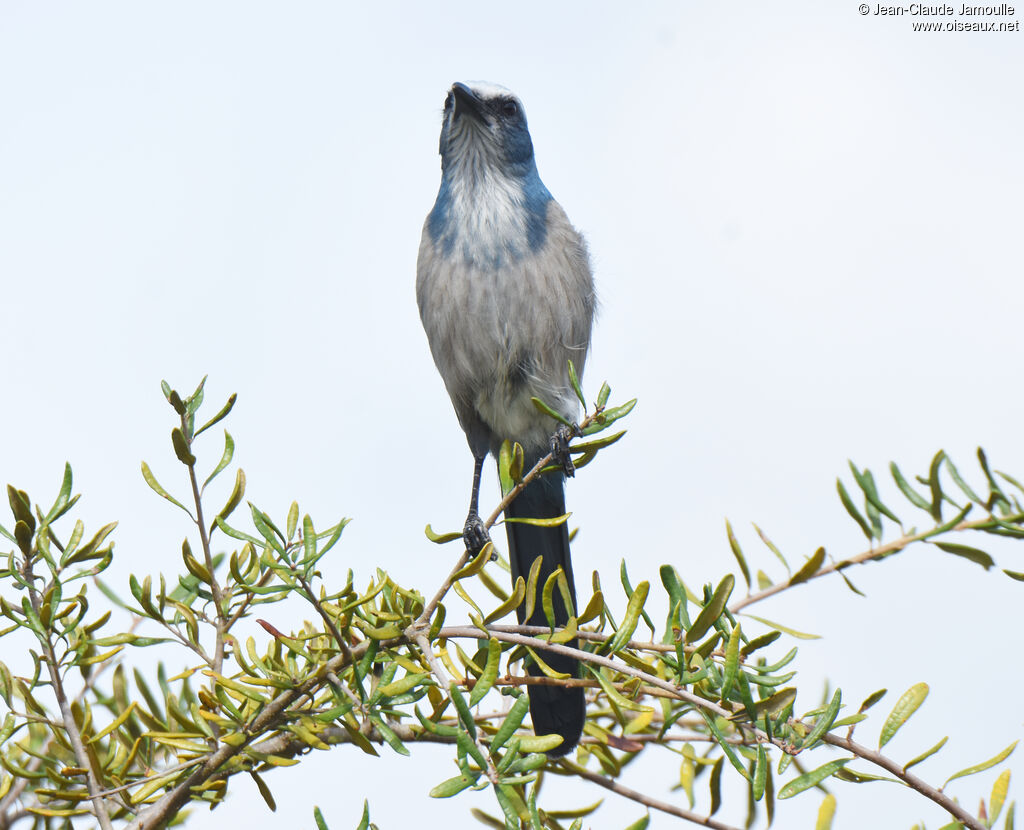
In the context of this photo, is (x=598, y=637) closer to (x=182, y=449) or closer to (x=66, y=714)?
(x=182, y=449)

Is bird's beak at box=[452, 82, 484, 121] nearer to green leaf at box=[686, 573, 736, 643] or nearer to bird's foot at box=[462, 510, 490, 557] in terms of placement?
bird's foot at box=[462, 510, 490, 557]

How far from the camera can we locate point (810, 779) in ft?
4.17

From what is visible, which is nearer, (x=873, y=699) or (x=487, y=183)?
(x=873, y=699)

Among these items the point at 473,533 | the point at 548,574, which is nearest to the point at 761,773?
the point at 548,574

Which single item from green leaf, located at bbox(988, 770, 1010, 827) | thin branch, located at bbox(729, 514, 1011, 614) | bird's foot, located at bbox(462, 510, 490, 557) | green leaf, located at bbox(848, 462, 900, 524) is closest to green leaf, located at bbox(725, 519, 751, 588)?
thin branch, located at bbox(729, 514, 1011, 614)

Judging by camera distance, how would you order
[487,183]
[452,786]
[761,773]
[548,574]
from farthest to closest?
[487,183] < [548,574] < [761,773] < [452,786]

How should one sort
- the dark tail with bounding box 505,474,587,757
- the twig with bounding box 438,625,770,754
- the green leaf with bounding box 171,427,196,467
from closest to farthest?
the twig with bounding box 438,625,770,754, the green leaf with bounding box 171,427,196,467, the dark tail with bounding box 505,474,587,757

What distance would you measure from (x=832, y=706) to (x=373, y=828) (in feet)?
1.99

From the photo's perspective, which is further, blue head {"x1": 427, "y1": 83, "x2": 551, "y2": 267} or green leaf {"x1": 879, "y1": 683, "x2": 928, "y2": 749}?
blue head {"x1": 427, "y1": 83, "x2": 551, "y2": 267}

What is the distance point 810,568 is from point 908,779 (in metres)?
0.37

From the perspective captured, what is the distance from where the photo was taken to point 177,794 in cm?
149

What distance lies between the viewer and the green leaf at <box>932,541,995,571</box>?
4.50 feet

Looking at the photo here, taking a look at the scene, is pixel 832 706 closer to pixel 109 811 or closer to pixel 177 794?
pixel 177 794

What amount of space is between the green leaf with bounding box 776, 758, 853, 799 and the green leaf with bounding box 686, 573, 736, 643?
11.0 inches
